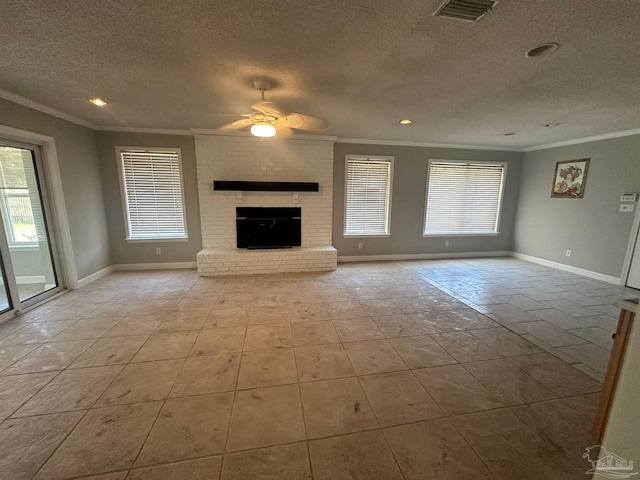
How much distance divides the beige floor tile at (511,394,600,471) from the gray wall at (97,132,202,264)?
5.05 m

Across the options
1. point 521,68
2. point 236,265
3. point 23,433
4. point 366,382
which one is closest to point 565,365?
point 366,382

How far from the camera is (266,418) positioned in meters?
1.68

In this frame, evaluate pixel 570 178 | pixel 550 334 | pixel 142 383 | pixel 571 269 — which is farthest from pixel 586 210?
pixel 142 383

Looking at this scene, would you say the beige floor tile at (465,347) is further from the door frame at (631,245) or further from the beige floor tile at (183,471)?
the door frame at (631,245)

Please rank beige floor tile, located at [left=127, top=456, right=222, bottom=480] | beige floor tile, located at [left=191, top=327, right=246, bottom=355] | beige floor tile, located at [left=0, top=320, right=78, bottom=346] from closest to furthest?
1. beige floor tile, located at [left=127, top=456, right=222, bottom=480]
2. beige floor tile, located at [left=191, top=327, right=246, bottom=355]
3. beige floor tile, located at [left=0, top=320, right=78, bottom=346]

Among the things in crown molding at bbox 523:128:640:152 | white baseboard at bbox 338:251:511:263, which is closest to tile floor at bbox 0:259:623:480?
white baseboard at bbox 338:251:511:263

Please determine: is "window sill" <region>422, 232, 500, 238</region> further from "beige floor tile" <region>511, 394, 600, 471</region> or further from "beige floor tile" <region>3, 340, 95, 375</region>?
"beige floor tile" <region>3, 340, 95, 375</region>

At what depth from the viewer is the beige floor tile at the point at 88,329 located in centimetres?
258

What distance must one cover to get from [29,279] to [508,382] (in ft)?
17.9

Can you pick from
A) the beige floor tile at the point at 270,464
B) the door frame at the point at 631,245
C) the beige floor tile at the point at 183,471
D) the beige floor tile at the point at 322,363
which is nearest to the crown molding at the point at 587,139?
the door frame at the point at 631,245

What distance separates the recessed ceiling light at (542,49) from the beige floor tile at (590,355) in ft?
8.40

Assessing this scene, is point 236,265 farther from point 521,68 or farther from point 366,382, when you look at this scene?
point 521,68

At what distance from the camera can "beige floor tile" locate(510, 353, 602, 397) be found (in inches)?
76.7

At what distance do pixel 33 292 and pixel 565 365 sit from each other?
5998mm
